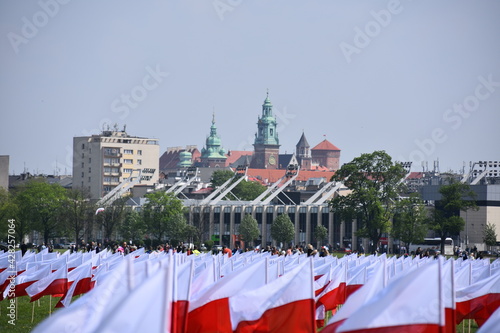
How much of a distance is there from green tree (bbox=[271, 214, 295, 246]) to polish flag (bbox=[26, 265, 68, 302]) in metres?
85.3

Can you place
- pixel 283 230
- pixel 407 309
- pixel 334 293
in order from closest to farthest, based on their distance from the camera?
pixel 407 309
pixel 334 293
pixel 283 230

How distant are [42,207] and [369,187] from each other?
37252mm

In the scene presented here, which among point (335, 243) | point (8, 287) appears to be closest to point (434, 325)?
point (8, 287)

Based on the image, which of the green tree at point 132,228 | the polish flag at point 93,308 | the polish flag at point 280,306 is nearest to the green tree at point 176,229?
the green tree at point 132,228

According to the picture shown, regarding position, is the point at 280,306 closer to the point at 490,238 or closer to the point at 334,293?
the point at 334,293

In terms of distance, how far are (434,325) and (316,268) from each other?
17.3m

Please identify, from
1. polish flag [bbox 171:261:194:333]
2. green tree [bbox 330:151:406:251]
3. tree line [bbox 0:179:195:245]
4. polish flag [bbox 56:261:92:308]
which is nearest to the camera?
polish flag [bbox 171:261:194:333]

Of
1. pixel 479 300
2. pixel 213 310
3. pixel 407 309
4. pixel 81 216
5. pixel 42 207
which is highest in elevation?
pixel 407 309

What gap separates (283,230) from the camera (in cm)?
11119

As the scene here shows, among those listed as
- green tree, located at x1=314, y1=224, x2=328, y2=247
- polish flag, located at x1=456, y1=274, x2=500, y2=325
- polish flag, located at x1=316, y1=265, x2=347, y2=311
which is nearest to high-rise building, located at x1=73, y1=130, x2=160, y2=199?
green tree, located at x1=314, y1=224, x2=328, y2=247

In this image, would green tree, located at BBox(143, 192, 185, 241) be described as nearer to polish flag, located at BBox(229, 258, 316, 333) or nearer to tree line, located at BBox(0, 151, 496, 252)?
tree line, located at BBox(0, 151, 496, 252)

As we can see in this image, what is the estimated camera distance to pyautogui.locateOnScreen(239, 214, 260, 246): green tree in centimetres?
11431

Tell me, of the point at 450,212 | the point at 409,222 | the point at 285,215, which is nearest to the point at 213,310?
the point at 409,222

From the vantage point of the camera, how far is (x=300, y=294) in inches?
536
